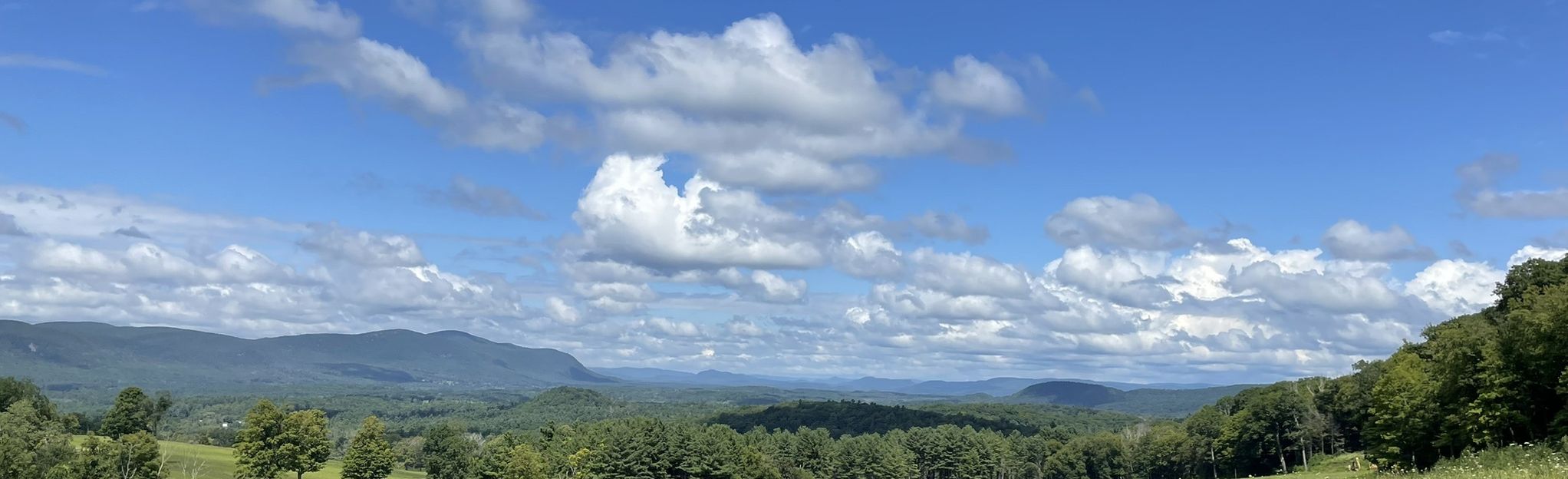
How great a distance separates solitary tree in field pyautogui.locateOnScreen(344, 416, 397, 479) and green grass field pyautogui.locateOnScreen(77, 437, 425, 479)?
739cm

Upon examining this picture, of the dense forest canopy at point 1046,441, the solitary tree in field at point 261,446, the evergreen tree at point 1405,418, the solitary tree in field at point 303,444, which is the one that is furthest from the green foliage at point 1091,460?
the solitary tree in field at point 261,446

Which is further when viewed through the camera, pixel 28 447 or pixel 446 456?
pixel 446 456

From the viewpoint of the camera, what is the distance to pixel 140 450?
91.7 m

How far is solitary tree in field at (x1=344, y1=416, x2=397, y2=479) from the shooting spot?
108500 mm

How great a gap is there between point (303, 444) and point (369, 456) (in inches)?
472

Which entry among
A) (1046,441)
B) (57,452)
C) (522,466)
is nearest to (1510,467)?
(57,452)

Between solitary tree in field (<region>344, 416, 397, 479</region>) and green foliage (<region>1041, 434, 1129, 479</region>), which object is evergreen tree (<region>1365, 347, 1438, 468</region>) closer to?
solitary tree in field (<region>344, 416, 397, 479</region>)

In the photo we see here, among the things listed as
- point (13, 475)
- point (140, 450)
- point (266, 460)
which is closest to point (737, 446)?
point (266, 460)

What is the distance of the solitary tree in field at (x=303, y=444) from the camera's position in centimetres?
9631

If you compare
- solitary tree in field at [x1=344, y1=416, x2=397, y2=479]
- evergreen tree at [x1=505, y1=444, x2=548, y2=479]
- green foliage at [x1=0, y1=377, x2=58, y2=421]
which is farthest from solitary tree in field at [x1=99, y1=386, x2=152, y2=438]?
evergreen tree at [x1=505, y1=444, x2=548, y2=479]

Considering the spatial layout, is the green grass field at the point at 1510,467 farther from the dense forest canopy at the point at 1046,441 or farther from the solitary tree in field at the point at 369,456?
the solitary tree in field at the point at 369,456

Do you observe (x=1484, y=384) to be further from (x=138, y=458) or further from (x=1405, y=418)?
(x=138, y=458)

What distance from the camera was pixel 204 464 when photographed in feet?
356

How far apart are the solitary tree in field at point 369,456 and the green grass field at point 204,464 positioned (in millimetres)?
7390
